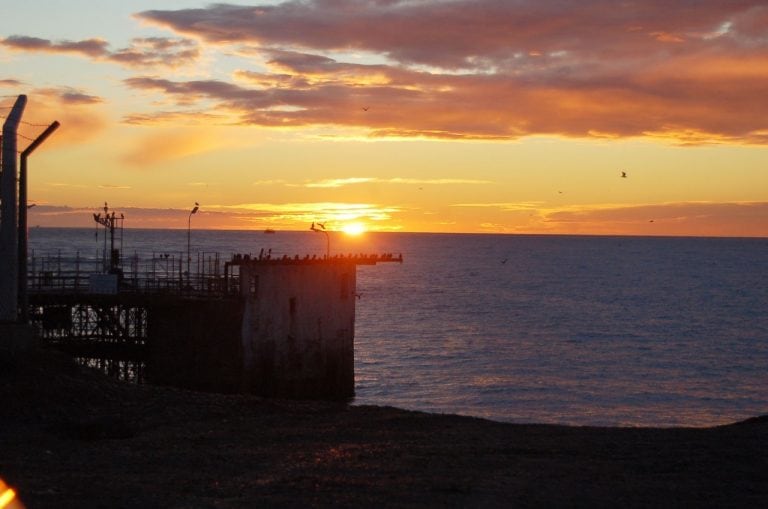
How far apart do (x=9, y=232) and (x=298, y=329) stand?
1597 centimetres

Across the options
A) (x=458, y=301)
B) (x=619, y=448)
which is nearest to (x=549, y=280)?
(x=458, y=301)

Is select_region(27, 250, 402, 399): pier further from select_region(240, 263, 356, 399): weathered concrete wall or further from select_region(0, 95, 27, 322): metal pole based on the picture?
select_region(0, 95, 27, 322): metal pole

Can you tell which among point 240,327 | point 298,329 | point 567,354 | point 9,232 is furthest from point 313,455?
point 567,354

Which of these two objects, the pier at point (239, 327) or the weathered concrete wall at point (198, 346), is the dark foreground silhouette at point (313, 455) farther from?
the pier at point (239, 327)

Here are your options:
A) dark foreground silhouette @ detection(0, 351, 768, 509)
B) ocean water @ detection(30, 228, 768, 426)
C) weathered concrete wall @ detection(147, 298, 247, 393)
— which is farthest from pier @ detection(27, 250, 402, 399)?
dark foreground silhouette @ detection(0, 351, 768, 509)

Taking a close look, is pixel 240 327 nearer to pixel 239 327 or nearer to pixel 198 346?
pixel 239 327

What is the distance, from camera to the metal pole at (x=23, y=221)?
27.3 meters

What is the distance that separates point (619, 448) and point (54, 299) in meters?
26.4

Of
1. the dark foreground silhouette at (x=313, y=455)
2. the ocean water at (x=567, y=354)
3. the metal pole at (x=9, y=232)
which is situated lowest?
the ocean water at (x=567, y=354)

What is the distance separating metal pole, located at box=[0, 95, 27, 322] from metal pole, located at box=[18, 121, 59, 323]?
0.32m

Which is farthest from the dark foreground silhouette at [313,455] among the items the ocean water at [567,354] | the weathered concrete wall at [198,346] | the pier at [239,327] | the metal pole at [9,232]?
the ocean water at [567,354]

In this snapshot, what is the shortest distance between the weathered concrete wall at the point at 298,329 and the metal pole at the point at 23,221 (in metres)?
12.0

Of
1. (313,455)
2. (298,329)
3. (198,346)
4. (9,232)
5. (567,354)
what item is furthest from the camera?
(567,354)

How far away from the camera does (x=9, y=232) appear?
87.6 ft
